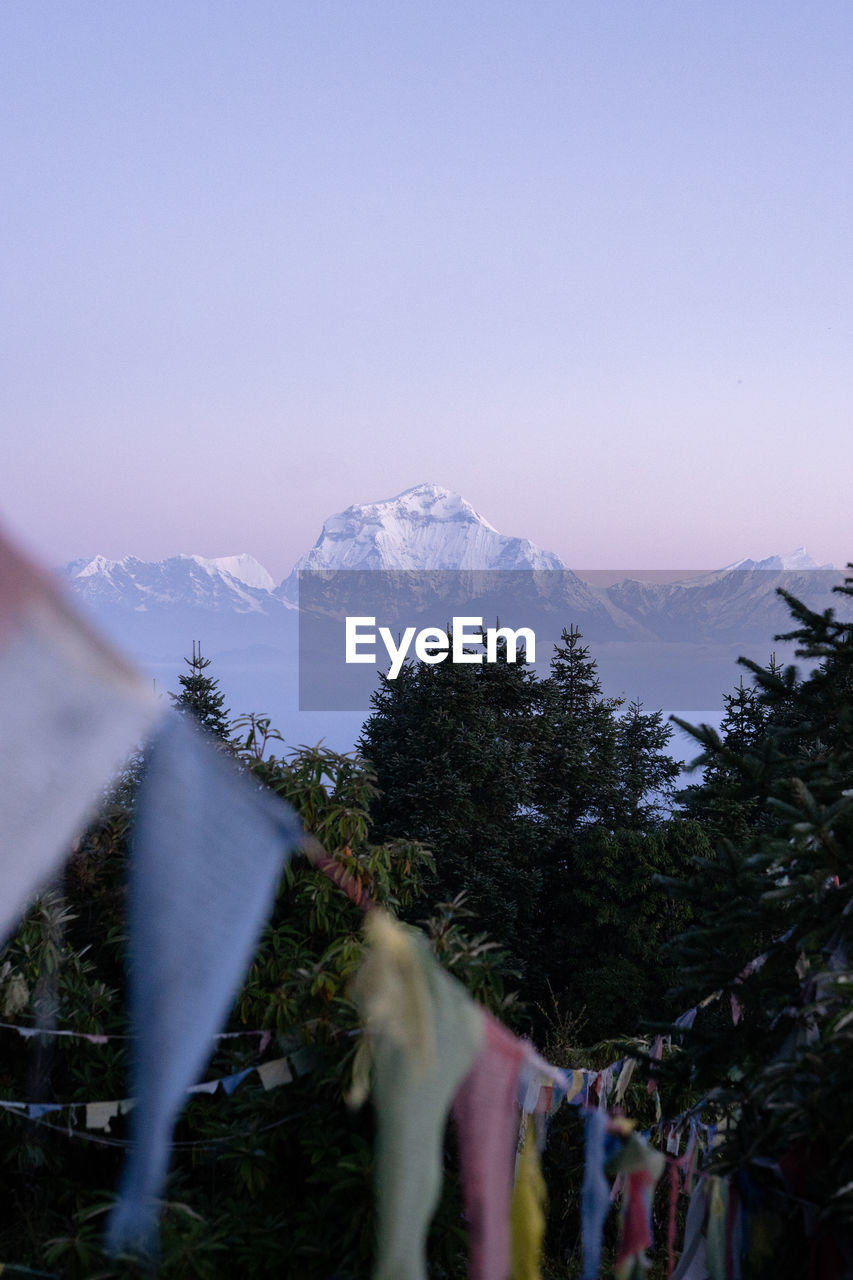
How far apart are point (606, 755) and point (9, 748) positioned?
19876mm

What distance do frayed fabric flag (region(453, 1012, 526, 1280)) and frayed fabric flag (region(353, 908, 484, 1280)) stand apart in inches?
4.6

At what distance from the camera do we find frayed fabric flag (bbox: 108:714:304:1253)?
2928mm

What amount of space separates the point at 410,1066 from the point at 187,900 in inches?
29.7

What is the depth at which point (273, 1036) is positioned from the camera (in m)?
5.00

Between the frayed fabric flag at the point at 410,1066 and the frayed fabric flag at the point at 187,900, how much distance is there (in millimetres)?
402

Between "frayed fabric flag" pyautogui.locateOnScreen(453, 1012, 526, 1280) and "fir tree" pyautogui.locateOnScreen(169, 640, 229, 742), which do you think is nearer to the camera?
"frayed fabric flag" pyautogui.locateOnScreen(453, 1012, 526, 1280)

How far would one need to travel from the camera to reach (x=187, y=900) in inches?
116

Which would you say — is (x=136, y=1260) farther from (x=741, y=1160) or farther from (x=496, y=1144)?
(x=741, y=1160)

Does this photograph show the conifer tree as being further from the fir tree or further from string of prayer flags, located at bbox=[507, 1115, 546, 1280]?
string of prayer flags, located at bbox=[507, 1115, 546, 1280]

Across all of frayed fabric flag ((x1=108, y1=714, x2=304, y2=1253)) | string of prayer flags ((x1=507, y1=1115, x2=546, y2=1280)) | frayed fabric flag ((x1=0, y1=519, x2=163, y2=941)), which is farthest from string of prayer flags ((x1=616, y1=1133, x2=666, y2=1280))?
frayed fabric flag ((x1=0, y1=519, x2=163, y2=941))

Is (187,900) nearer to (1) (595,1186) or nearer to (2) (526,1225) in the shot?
(2) (526,1225)

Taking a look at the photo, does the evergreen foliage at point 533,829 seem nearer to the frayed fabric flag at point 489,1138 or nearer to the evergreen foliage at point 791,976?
the evergreen foliage at point 791,976

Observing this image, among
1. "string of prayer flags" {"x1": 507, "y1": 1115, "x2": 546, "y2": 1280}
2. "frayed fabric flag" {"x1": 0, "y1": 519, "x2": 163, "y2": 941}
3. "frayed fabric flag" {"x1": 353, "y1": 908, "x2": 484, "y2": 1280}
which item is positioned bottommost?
"string of prayer flags" {"x1": 507, "y1": 1115, "x2": 546, "y2": 1280}

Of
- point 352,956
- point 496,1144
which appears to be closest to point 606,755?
point 352,956
